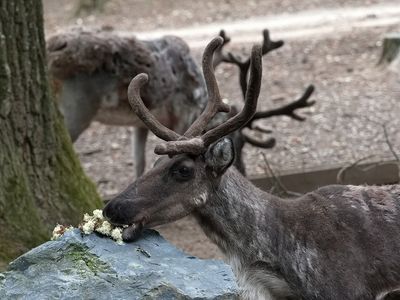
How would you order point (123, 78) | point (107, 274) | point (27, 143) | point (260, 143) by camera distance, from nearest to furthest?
point (107, 274)
point (27, 143)
point (123, 78)
point (260, 143)

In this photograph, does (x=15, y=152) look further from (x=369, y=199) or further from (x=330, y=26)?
(x=330, y=26)

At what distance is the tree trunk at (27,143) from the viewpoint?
19.2ft

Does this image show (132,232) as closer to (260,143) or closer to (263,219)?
(263,219)

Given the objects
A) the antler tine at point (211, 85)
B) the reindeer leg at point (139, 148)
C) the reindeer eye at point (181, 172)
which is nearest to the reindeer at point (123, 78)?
the reindeer leg at point (139, 148)

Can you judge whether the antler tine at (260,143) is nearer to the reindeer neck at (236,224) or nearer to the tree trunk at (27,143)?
the tree trunk at (27,143)

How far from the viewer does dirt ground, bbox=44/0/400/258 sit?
972 cm

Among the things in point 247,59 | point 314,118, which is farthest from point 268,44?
point 314,118

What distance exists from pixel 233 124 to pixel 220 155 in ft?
0.58

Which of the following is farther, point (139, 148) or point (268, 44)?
point (139, 148)

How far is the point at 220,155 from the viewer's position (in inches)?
187

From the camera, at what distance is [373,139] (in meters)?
10.2

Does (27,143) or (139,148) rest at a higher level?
(27,143)

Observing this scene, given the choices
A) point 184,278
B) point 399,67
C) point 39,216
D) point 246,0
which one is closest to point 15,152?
point 39,216

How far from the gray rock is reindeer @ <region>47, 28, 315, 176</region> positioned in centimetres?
390
